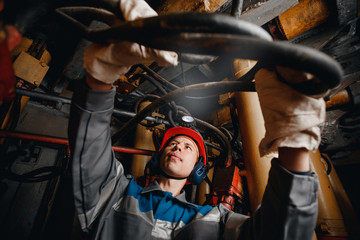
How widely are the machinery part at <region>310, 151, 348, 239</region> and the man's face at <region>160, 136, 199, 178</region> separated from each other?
1320 mm

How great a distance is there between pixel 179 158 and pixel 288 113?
1.10 metres

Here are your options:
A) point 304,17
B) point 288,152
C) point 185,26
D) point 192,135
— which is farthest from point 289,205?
point 304,17

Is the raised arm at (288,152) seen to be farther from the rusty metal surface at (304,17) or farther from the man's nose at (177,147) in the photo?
the rusty metal surface at (304,17)

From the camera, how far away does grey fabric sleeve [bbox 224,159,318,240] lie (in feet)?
2.08

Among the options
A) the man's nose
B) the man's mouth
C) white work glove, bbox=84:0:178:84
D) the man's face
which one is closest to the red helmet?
the man's face

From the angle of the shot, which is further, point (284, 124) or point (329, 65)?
point (284, 124)

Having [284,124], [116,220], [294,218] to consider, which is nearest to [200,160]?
[116,220]

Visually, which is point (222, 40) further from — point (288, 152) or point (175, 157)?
point (175, 157)

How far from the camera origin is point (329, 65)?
14.4 inches

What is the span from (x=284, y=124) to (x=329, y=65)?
0.25 m

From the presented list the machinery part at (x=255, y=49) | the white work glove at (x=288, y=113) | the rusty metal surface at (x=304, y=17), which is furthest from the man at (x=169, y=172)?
the rusty metal surface at (x=304, y=17)

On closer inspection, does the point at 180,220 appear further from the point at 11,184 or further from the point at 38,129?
the point at 38,129

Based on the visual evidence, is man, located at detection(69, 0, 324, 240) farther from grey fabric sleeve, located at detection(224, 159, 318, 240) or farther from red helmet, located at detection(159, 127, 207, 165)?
red helmet, located at detection(159, 127, 207, 165)

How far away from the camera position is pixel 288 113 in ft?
1.81
